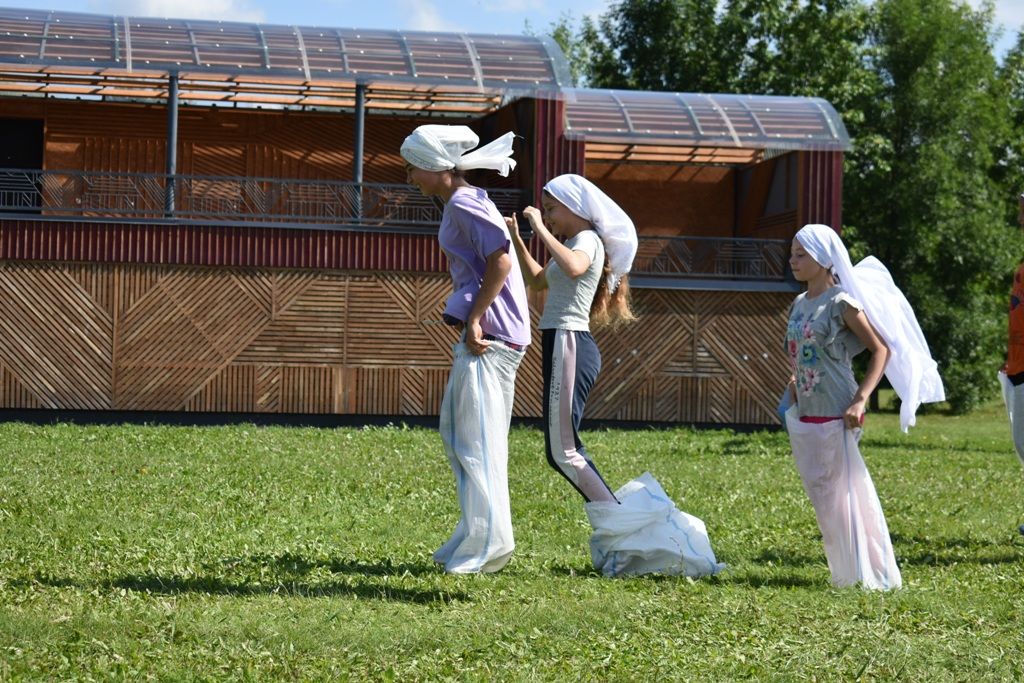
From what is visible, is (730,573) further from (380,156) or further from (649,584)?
(380,156)

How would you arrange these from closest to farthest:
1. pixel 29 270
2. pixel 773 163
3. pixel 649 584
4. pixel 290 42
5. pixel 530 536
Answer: pixel 649 584, pixel 530 536, pixel 29 270, pixel 290 42, pixel 773 163

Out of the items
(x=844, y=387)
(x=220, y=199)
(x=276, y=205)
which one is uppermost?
(x=844, y=387)

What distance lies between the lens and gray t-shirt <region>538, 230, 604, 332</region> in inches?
275

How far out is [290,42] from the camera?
21.4 meters

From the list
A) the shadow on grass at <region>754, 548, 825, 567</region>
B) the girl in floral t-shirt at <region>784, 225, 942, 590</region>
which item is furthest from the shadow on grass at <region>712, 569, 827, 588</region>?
the shadow on grass at <region>754, 548, 825, 567</region>

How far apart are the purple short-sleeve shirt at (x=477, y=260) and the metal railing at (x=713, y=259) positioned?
1513 cm

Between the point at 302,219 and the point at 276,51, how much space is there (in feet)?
8.34

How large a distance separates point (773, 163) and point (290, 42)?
8.22 meters

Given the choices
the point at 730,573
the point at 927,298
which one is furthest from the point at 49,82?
the point at 927,298

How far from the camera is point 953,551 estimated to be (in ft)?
28.3

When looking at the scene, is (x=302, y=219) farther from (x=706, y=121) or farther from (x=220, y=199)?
(x=706, y=121)

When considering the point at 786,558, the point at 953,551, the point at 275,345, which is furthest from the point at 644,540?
the point at 275,345

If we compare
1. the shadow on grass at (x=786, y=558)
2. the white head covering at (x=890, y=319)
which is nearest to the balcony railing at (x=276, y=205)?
the shadow on grass at (x=786, y=558)

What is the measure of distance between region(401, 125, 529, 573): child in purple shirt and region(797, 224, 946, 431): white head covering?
149 cm
